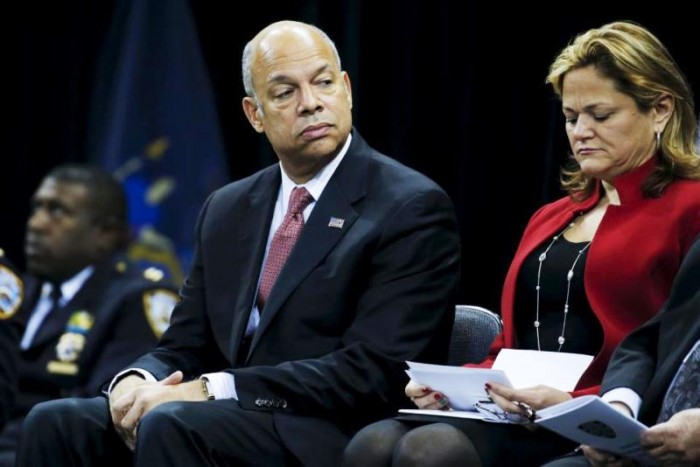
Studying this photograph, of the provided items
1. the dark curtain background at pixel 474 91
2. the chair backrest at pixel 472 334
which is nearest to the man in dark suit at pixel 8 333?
the dark curtain background at pixel 474 91

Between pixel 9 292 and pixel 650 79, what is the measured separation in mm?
2449

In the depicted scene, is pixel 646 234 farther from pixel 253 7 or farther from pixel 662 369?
pixel 253 7

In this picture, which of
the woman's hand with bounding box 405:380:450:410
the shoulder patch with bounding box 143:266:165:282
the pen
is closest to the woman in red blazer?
the woman's hand with bounding box 405:380:450:410

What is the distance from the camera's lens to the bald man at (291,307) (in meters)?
3.38

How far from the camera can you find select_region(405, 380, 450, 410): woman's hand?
3.27 meters

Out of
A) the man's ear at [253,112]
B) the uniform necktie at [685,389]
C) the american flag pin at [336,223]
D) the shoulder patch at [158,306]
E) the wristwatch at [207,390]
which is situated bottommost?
the shoulder patch at [158,306]

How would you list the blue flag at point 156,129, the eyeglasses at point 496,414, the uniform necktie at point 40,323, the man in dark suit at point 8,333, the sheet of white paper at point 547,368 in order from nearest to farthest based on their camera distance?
the eyeglasses at point 496,414 → the sheet of white paper at point 547,368 → the man in dark suit at point 8,333 → the uniform necktie at point 40,323 → the blue flag at point 156,129

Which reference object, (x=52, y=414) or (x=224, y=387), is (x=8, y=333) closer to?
(x=52, y=414)

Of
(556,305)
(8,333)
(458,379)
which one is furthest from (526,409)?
(8,333)

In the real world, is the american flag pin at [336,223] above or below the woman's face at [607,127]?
below

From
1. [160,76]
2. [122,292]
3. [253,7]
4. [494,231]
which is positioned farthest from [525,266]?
[160,76]

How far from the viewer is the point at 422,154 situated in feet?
16.3

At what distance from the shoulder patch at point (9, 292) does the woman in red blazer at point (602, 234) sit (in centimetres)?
190

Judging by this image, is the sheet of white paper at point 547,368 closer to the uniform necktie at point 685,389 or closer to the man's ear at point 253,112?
the uniform necktie at point 685,389
